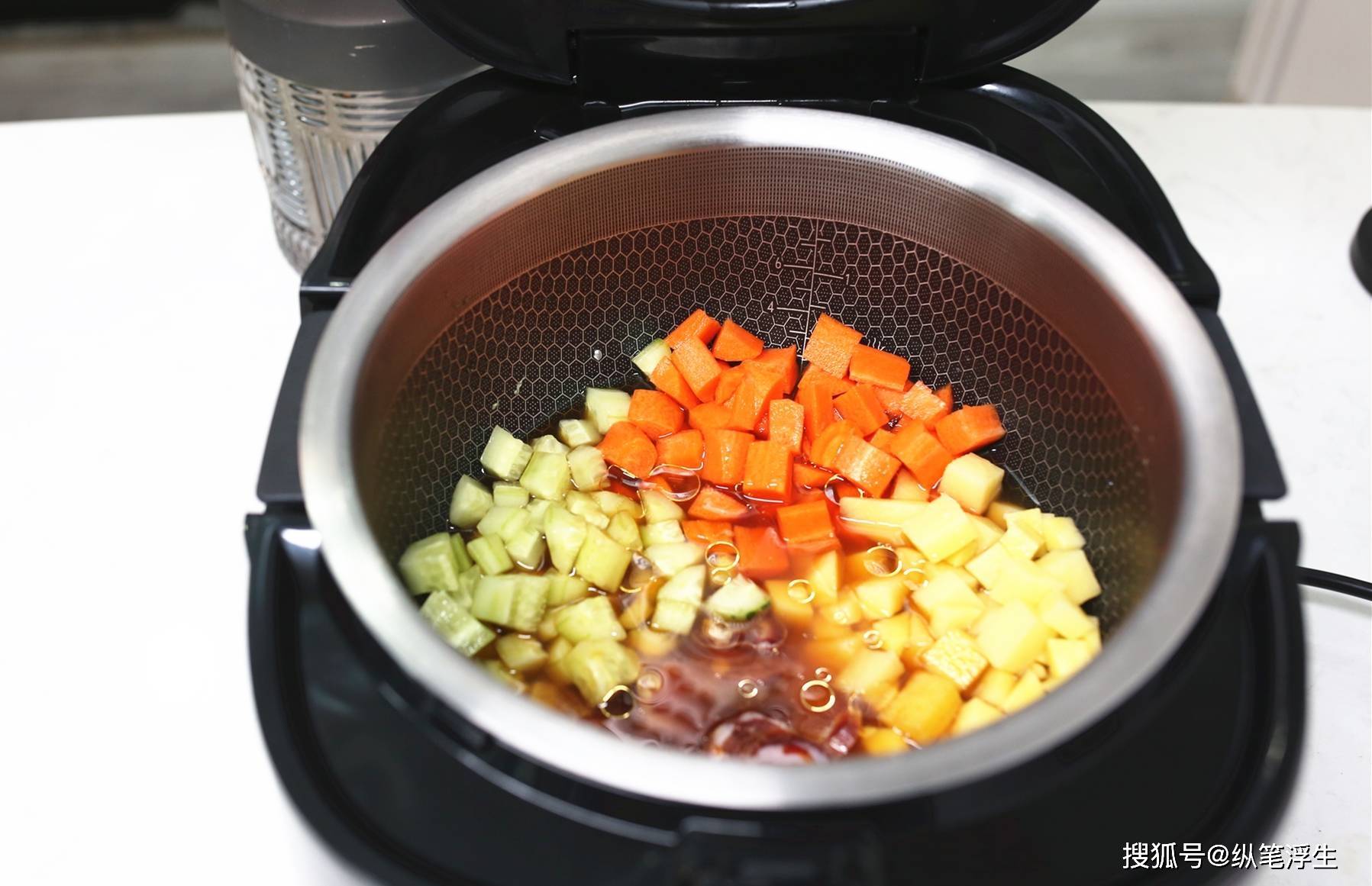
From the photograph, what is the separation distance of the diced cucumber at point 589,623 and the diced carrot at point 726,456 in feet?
0.53

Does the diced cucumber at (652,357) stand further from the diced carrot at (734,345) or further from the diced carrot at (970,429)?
the diced carrot at (970,429)

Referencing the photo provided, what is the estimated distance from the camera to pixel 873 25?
81 cm

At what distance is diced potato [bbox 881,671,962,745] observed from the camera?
0.69 m

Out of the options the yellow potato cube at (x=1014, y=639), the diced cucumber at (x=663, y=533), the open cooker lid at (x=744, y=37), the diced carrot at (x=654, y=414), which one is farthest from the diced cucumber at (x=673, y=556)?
the open cooker lid at (x=744, y=37)

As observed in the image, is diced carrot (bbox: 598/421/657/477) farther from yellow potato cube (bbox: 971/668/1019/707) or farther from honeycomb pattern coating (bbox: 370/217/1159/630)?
yellow potato cube (bbox: 971/668/1019/707)

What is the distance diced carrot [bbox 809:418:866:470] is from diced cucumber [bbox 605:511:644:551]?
6.1 inches

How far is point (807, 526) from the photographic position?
823 mm

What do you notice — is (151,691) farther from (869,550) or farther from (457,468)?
(869,550)

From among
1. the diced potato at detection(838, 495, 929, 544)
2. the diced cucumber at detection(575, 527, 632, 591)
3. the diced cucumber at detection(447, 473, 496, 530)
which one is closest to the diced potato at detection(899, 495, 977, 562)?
the diced potato at detection(838, 495, 929, 544)

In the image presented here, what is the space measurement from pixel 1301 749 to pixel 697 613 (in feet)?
1.23

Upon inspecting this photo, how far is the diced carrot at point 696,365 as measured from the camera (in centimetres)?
87

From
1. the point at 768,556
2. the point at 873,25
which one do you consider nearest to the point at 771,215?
the point at 873,25

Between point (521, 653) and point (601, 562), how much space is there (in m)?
0.09

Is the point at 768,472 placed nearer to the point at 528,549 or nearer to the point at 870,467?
the point at 870,467
